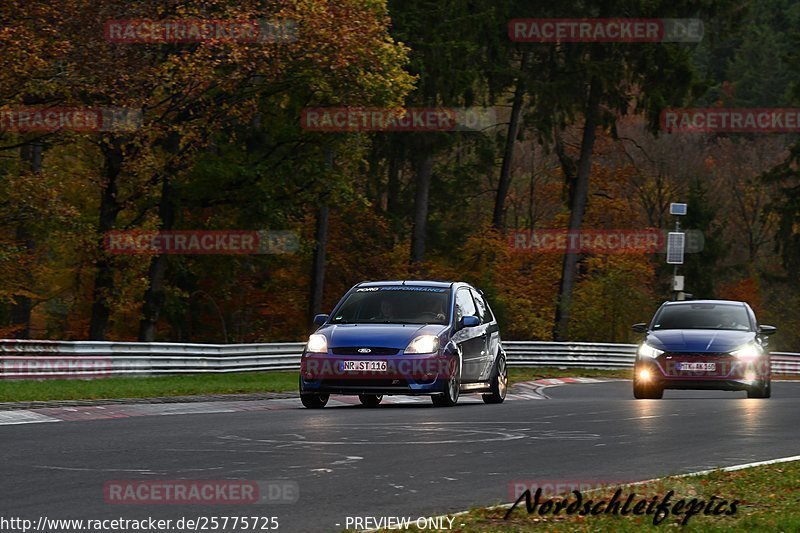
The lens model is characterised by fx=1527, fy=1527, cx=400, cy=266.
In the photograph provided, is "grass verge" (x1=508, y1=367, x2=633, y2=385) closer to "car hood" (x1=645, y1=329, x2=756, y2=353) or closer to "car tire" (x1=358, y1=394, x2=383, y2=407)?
"car hood" (x1=645, y1=329, x2=756, y2=353)

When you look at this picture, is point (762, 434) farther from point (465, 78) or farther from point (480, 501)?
point (465, 78)

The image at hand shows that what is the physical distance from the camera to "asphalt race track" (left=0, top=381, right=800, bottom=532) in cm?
984

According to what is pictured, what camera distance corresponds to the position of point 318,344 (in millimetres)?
20047

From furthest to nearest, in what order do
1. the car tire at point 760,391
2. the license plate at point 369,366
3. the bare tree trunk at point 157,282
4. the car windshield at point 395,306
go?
the bare tree trunk at point 157,282
the car tire at point 760,391
the car windshield at point 395,306
the license plate at point 369,366

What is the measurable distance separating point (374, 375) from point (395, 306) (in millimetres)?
1823

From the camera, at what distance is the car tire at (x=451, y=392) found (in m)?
20.5

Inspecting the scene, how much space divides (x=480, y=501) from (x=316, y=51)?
29434 mm

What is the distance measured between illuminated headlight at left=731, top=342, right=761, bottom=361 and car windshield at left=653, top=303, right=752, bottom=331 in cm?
71

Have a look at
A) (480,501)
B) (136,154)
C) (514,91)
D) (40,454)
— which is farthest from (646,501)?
(514,91)

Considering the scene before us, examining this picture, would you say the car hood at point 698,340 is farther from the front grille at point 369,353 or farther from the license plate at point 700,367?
the front grille at point 369,353

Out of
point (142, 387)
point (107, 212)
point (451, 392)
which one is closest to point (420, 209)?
point (107, 212)

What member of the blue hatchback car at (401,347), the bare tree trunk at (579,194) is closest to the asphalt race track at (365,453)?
the blue hatchback car at (401,347)

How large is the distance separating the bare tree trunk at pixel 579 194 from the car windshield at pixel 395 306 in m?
32.4

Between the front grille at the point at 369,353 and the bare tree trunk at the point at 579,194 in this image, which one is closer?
the front grille at the point at 369,353
